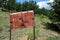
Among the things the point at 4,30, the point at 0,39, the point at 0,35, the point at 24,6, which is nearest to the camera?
the point at 0,39

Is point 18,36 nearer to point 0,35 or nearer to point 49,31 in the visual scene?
point 0,35

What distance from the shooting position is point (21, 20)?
5879mm

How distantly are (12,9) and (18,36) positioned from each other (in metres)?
8.01

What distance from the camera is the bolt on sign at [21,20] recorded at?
227 inches

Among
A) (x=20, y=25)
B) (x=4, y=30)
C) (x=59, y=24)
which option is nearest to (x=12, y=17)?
(x=20, y=25)

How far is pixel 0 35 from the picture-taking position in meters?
9.47

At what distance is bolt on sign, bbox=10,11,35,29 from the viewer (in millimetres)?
5766

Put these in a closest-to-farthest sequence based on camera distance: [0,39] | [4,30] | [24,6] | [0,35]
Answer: [0,39] → [0,35] → [4,30] → [24,6]

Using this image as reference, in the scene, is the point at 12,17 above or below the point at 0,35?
above

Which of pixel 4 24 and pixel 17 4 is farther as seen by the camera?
pixel 17 4

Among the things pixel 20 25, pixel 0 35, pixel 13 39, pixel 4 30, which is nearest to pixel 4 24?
pixel 4 30

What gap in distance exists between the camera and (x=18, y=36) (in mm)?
9227

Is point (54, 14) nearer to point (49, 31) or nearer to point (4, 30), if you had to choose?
point (49, 31)

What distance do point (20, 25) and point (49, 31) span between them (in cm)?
488
